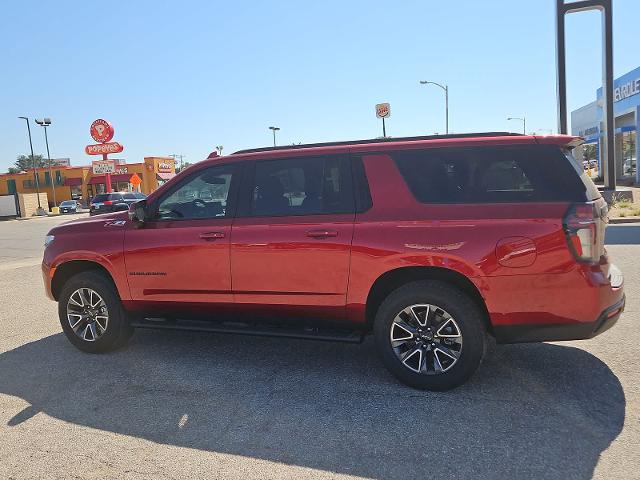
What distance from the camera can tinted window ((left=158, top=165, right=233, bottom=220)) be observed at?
474cm

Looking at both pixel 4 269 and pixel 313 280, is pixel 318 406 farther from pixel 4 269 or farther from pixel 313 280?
pixel 4 269

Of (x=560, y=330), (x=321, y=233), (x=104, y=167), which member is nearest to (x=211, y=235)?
(x=321, y=233)

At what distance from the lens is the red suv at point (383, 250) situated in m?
3.74

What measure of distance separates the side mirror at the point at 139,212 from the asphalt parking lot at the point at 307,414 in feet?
4.43

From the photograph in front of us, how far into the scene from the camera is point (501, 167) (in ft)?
13.0

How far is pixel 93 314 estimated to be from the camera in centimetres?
525

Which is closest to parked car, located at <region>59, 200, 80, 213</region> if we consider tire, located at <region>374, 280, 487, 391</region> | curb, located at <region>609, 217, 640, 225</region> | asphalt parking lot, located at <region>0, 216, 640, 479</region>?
curb, located at <region>609, 217, 640, 225</region>

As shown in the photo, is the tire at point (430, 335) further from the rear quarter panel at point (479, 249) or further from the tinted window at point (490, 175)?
the tinted window at point (490, 175)

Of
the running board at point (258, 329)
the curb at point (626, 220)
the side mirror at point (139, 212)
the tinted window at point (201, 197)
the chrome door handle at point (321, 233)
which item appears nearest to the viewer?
the chrome door handle at point (321, 233)

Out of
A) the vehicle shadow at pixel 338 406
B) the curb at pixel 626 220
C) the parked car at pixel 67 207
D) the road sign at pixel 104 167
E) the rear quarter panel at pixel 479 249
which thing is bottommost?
the curb at pixel 626 220

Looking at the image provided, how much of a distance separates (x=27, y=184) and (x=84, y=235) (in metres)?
71.7

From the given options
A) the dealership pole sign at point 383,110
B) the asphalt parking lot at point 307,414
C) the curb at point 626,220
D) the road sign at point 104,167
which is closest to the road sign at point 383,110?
the dealership pole sign at point 383,110

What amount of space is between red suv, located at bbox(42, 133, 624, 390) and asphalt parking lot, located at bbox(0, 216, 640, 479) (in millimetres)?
Result: 395

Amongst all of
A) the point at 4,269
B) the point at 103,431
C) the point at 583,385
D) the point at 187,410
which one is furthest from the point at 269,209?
the point at 4,269
